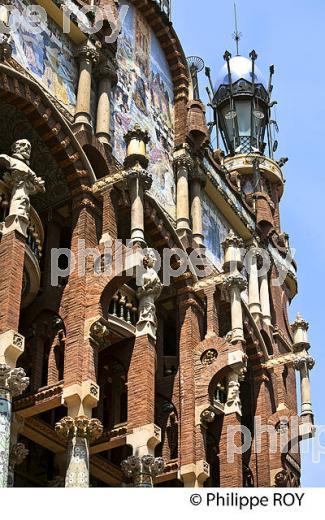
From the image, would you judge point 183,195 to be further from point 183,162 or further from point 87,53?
point 87,53

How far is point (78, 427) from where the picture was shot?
18.8m

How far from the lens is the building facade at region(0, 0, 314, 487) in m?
19.5

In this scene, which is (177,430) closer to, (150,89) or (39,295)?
(39,295)

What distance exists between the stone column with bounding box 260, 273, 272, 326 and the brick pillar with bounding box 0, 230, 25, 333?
492 inches

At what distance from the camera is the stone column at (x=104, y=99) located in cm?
2366

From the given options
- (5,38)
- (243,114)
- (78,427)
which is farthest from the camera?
(243,114)

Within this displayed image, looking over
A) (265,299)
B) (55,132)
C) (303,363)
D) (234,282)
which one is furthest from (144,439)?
(265,299)

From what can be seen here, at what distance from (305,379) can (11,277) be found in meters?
12.3

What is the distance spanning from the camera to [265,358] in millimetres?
27812

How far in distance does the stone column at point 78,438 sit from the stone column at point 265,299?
11370mm

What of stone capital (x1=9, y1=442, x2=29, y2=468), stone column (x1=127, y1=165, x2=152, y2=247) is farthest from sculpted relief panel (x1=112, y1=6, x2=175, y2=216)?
stone capital (x1=9, y1=442, x2=29, y2=468)

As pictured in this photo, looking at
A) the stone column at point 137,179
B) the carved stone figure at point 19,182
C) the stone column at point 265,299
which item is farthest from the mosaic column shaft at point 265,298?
the carved stone figure at point 19,182

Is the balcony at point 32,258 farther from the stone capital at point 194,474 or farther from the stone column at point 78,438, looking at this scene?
the stone capital at point 194,474
